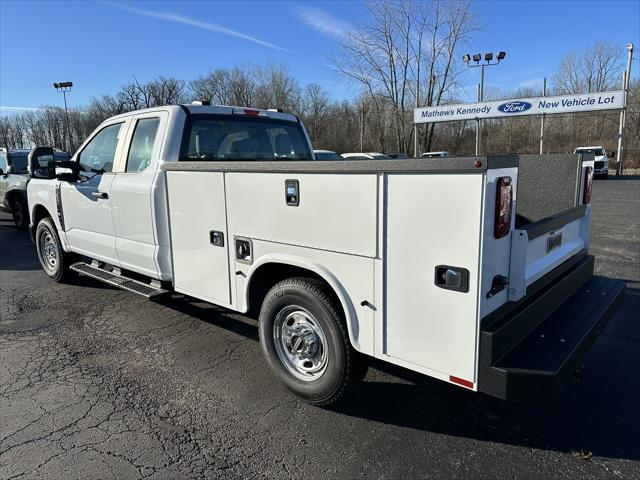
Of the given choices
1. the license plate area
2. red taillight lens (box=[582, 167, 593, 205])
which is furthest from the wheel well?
red taillight lens (box=[582, 167, 593, 205])

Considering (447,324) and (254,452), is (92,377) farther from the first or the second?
(447,324)

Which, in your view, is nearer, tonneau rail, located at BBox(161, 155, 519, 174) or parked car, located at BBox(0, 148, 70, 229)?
tonneau rail, located at BBox(161, 155, 519, 174)

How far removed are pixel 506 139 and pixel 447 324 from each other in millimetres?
53419

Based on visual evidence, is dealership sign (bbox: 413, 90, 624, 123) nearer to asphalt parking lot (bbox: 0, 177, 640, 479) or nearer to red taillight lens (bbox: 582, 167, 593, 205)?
asphalt parking lot (bbox: 0, 177, 640, 479)

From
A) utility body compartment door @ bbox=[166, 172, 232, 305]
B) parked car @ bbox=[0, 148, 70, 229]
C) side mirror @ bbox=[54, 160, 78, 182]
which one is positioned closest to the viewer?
Answer: utility body compartment door @ bbox=[166, 172, 232, 305]

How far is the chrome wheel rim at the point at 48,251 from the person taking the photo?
655 centimetres

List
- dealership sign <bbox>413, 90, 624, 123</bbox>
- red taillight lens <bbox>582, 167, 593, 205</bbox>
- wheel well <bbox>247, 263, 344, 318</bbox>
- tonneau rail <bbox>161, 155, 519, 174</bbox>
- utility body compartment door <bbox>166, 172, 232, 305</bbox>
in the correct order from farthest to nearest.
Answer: dealership sign <bbox>413, 90, 624, 123</bbox>, red taillight lens <bbox>582, 167, 593, 205</bbox>, utility body compartment door <bbox>166, 172, 232, 305</bbox>, wheel well <bbox>247, 263, 344, 318</bbox>, tonneau rail <bbox>161, 155, 519, 174</bbox>

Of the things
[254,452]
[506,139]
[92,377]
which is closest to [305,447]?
[254,452]

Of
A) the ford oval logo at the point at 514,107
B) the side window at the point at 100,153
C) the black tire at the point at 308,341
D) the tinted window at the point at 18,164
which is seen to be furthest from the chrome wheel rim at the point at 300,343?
the ford oval logo at the point at 514,107

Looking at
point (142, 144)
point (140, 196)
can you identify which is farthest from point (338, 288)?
point (142, 144)

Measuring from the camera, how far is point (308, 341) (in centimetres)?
332

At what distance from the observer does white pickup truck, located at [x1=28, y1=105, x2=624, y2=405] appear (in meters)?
2.40

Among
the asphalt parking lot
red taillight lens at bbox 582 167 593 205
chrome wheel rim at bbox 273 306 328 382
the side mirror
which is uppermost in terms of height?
the side mirror

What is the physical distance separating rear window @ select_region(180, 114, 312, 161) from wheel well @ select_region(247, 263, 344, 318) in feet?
4.86
